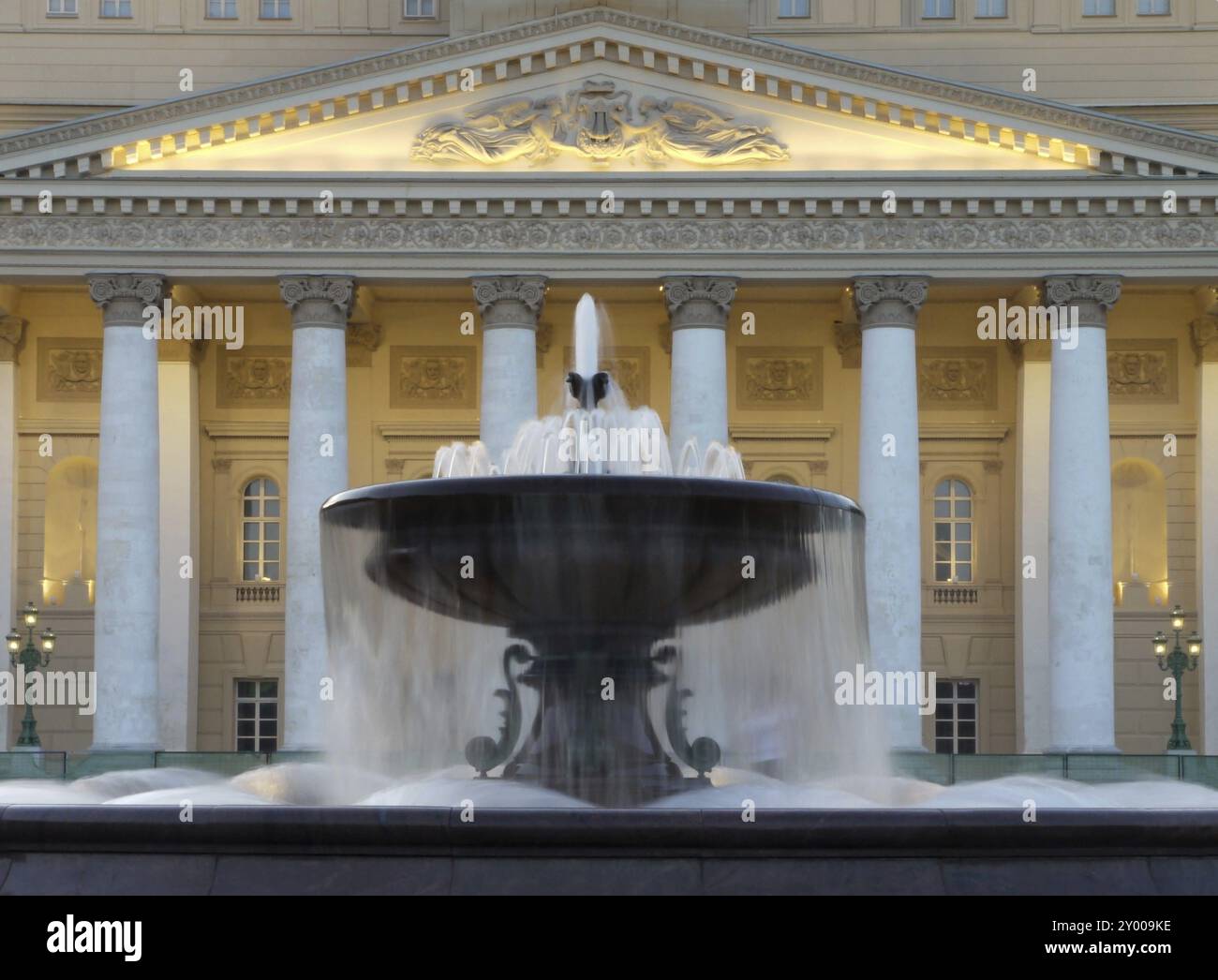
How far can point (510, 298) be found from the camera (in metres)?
38.2

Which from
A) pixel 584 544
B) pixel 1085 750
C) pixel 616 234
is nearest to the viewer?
pixel 584 544

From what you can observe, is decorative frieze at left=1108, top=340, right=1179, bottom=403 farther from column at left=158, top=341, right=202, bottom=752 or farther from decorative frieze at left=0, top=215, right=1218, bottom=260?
column at left=158, top=341, right=202, bottom=752

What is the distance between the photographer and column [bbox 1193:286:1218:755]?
133ft

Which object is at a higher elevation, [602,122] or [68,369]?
[602,122]

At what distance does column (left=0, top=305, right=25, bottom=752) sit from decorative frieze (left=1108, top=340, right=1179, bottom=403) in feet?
66.7

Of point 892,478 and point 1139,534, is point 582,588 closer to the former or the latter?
point 892,478

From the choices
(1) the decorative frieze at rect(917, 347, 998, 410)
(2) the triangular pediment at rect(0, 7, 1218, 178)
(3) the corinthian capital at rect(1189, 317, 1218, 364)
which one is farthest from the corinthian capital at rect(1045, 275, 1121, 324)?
(1) the decorative frieze at rect(917, 347, 998, 410)

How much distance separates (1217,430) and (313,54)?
19510mm

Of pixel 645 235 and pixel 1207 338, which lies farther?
pixel 1207 338

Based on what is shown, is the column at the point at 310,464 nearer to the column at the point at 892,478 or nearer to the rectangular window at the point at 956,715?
the column at the point at 892,478

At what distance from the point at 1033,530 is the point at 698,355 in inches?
296

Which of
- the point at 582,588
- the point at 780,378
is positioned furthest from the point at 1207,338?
the point at 582,588

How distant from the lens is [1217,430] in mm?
40906

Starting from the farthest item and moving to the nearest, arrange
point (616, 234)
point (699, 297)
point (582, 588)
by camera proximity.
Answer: point (616, 234), point (699, 297), point (582, 588)
